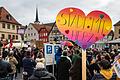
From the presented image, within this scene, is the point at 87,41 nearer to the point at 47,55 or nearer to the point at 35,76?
→ the point at 35,76

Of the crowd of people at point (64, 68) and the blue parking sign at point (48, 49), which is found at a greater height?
the blue parking sign at point (48, 49)

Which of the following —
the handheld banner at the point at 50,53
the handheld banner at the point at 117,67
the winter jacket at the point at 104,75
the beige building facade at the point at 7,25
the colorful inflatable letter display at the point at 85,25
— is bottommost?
the winter jacket at the point at 104,75

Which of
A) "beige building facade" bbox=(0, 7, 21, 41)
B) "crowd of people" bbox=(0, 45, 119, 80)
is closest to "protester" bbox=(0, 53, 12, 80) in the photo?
"crowd of people" bbox=(0, 45, 119, 80)

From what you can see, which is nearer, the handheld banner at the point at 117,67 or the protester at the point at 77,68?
the handheld banner at the point at 117,67

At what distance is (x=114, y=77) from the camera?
941 centimetres

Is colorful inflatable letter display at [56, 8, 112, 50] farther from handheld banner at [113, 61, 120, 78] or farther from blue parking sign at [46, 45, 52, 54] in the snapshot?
blue parking sign at [46, 45, 52, 54]

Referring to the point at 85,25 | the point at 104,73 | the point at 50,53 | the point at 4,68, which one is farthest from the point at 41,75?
the point at 50,53

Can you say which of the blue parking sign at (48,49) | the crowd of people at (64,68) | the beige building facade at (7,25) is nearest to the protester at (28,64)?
the crowd of people at (64,68)

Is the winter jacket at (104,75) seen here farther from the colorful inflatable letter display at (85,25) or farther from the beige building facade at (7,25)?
the beige building facade at (7,25)

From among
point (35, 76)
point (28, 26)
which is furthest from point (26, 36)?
point (35, 76)

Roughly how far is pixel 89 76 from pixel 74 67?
2.27 feet

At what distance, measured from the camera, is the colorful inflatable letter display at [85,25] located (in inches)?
410

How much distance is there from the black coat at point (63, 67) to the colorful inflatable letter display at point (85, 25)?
284cm

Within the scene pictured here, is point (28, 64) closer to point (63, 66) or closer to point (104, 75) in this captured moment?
point (63, 66)
